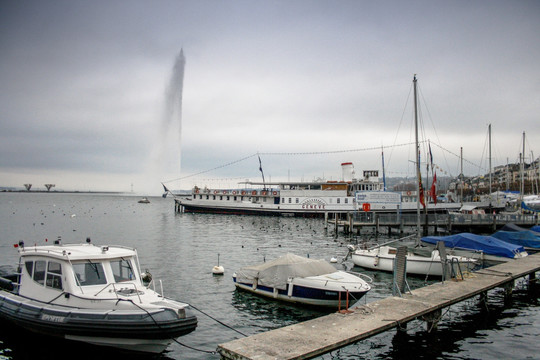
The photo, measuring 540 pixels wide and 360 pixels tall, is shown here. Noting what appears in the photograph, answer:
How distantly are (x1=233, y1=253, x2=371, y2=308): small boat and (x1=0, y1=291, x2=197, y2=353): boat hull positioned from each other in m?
7.73

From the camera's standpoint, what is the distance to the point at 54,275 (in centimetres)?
1426

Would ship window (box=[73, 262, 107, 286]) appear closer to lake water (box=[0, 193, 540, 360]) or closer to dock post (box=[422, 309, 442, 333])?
lake water (box=[0, 193, 540, 360])

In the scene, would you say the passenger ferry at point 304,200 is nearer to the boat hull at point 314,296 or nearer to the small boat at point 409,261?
the small boat at point 409,261

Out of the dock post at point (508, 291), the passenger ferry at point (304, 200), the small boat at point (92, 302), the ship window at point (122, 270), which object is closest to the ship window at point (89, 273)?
the small boat at point (92, 302)

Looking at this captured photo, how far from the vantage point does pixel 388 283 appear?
83.3 ft

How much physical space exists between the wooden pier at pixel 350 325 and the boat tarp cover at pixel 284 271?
4.74m

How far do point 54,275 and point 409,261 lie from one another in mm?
21845

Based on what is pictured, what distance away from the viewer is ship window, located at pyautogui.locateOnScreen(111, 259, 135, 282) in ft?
48.3

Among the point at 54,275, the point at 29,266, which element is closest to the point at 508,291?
the point at 54,275

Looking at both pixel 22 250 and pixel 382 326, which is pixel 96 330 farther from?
pixel 382 326

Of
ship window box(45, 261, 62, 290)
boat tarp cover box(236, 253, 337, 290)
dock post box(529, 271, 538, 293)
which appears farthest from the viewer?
dock post box(529, 271, 538, 293)

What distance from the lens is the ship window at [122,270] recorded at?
580 inches

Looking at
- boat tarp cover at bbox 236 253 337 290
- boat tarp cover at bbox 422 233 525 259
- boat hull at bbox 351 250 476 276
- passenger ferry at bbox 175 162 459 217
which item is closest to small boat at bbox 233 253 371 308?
boat tarp cover at bbox 236 253 337 290

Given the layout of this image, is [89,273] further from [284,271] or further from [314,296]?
[314,296]
